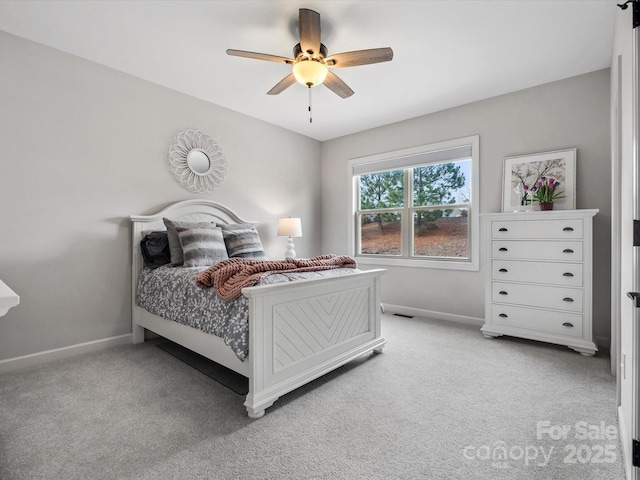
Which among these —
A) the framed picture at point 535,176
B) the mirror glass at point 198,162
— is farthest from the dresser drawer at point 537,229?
the mirror glass at point 198,162

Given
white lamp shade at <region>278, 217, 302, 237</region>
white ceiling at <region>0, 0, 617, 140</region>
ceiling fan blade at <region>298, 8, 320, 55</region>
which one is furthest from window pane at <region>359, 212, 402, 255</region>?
ceiling fan blade at <region>298, 8, 320, 55</region>

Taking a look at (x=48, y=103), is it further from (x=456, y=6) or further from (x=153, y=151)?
(x=456, y=6)

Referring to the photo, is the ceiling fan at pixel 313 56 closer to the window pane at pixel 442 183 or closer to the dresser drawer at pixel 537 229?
the dresser drawer at pixel 537 229

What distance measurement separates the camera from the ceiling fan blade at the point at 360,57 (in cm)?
215

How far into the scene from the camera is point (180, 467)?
4.70 ft

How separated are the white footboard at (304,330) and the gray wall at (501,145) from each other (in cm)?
152

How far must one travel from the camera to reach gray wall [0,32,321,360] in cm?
247

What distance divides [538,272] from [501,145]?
142 cm

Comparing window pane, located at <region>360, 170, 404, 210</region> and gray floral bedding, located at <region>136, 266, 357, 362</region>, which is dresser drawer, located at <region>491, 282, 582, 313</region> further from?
window pane, located at <region>360, 170, 404, 210</region>

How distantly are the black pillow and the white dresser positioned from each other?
307cm

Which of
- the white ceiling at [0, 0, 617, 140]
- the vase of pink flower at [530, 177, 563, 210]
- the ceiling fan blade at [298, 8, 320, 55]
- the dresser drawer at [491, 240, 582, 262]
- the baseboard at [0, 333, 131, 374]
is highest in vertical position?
the white ceiling at [0, 0, 617, 140]

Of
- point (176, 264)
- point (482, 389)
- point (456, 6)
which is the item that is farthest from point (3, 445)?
point (456, 6)

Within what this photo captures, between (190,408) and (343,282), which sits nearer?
(190,408)

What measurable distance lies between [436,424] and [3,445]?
216 cm
